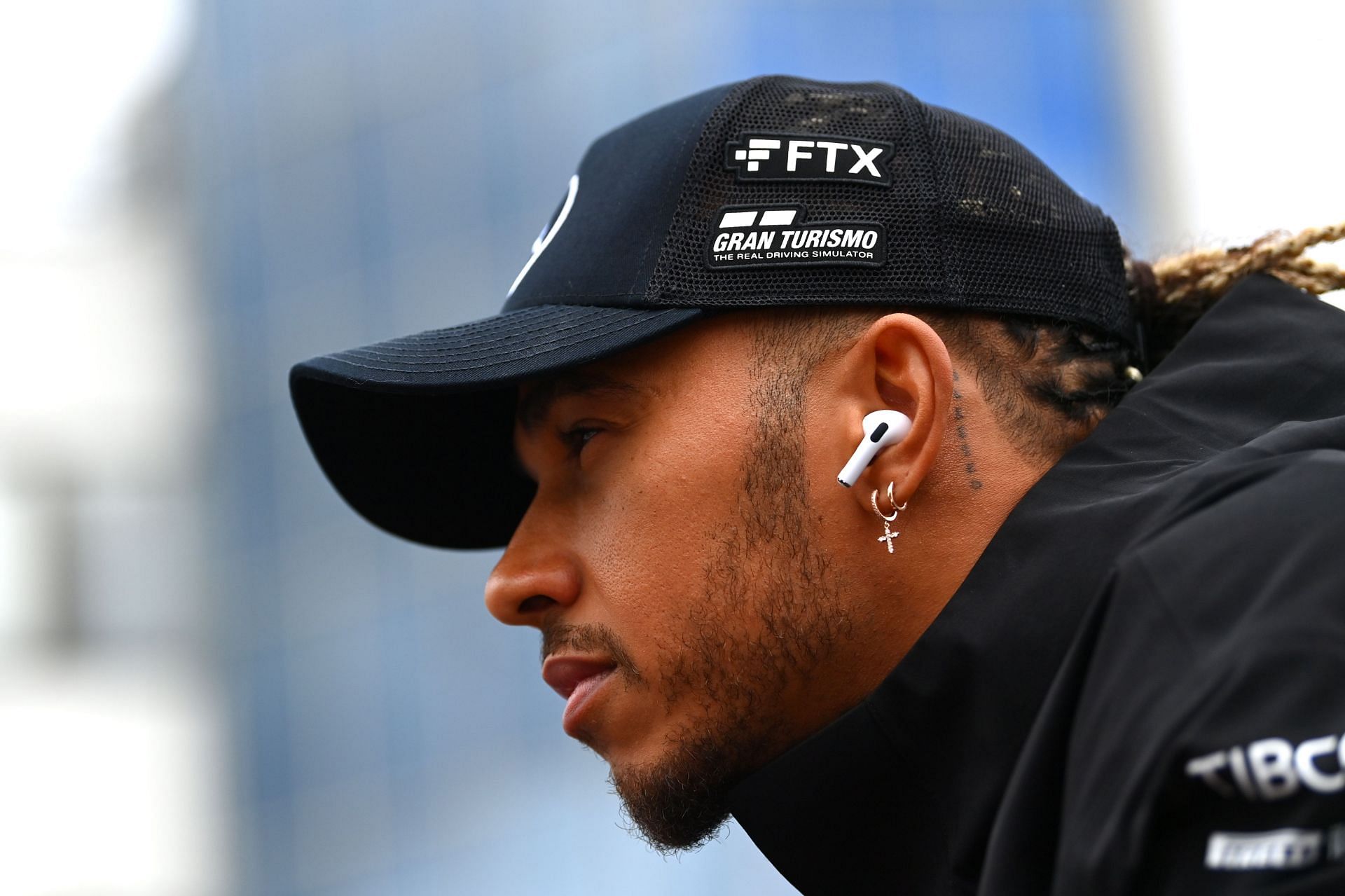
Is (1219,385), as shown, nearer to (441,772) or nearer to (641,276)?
(641,276)

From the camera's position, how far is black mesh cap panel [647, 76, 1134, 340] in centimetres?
246

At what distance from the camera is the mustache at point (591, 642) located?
8.22ft

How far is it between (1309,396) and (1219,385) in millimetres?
131

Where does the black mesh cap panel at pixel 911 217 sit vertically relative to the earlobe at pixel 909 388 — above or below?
above

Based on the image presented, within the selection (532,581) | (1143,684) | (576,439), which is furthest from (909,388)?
(1143,684)

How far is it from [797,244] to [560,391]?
49 centimetres

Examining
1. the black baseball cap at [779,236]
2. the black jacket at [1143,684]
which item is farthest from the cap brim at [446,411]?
the black jacket at [1143,684]

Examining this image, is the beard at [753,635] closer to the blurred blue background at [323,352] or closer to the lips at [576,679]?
the lips at [576,679]

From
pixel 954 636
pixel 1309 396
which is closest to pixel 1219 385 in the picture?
pixel 1309 396

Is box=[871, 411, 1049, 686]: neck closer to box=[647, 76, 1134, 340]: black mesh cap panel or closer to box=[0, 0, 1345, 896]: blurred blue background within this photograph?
box=[647, 76, 1134, 340]: black mesh cap panel

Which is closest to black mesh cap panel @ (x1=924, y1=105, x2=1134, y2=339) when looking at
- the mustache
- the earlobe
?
the earlobe

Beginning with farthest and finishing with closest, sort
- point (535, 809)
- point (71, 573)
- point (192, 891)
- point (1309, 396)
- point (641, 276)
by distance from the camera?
1. point (71, 573)
2. point (192, 891)
3. point (535, 809)
4. point (641, 276)
5. point (1309, 396)

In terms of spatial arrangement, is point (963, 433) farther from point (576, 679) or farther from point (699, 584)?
point (576, 679)

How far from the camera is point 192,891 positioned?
819 inches
